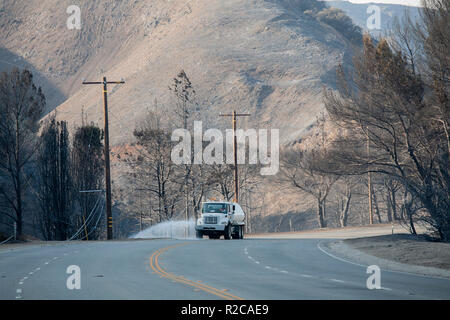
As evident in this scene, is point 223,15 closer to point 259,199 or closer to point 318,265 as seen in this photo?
point 259,199

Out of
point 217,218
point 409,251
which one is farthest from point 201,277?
point 217,218

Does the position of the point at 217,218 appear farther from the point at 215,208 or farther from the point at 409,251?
the point at 409,251

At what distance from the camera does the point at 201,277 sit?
1744cm

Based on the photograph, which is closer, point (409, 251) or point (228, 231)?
point (409, 251)

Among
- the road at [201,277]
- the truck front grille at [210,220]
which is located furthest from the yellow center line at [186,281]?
the truck front grille at [210,220]

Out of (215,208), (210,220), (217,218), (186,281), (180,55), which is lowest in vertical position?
(186,281)

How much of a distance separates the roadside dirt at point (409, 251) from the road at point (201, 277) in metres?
1.49

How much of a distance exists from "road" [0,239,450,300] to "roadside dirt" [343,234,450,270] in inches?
58.5

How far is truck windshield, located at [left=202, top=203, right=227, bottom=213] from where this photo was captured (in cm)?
3650

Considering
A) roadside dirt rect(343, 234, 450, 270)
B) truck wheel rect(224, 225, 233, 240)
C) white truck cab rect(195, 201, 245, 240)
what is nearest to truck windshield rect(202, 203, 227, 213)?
white truck cab rect(195, 201, 245, 240)

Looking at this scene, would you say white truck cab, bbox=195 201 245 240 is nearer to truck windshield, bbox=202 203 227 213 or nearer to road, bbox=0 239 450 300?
truck windshield, bbox=202 203 227 213

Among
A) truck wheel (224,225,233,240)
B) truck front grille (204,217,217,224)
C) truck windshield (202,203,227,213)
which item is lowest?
truck wheel (224,225,233,240)

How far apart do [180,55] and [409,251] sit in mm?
111590
